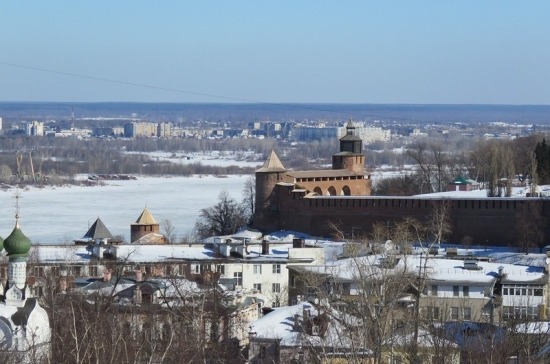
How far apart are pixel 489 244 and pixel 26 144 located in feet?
268

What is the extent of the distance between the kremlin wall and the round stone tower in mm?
218

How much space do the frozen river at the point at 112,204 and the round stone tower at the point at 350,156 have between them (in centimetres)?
348

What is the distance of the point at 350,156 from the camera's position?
1385 inches

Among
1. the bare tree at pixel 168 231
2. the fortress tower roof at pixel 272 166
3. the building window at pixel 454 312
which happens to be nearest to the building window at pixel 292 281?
the building window at pixel 454 312

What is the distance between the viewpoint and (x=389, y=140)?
119m

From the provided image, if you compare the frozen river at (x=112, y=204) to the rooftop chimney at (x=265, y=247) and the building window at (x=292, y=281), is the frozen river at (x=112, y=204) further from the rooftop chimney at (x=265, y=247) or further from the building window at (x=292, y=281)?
the building window at (x=292, y=281)

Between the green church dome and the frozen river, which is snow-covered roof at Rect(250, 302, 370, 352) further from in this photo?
the frozen river

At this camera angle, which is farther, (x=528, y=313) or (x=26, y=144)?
(x=26, y=144)

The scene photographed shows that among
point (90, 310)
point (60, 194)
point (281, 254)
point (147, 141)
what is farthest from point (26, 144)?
point (90, 310)

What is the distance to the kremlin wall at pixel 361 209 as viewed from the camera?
29.2m

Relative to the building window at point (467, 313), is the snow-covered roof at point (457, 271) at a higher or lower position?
higher

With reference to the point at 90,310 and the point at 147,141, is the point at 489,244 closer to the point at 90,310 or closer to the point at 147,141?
the point at 90,310

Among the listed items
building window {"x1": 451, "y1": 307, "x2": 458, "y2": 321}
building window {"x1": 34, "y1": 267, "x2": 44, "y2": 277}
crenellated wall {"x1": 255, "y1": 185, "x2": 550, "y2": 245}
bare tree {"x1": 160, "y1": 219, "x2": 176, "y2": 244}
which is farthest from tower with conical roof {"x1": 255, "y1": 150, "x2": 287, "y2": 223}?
building window {"x1": 451, "y1": 307, "x2": 458, "y2": 321}

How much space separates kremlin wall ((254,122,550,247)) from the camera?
2920cm
